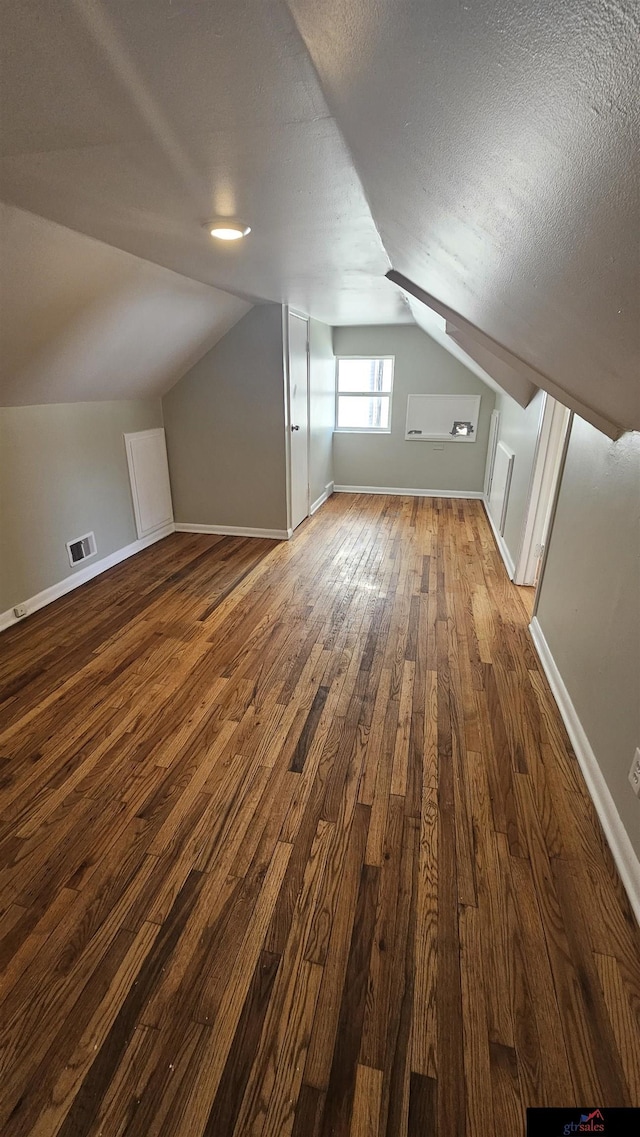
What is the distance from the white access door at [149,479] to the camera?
13.2 feet

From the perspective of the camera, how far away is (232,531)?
462 centimetres

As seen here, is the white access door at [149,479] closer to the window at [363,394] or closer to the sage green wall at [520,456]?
the window at [363,394]

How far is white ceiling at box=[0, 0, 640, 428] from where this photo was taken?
55 cm

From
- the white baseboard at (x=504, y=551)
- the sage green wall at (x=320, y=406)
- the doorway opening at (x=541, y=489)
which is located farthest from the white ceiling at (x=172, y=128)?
the sage green wall at (x=320, y=406)

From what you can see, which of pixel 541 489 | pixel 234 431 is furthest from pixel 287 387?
pixel 541 489

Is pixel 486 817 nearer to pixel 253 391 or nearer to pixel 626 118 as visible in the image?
pixel 626 118

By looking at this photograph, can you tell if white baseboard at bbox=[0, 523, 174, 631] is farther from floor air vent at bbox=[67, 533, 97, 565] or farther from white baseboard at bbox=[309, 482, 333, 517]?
white baseboard at bbox=[309, 482, 333, 517]

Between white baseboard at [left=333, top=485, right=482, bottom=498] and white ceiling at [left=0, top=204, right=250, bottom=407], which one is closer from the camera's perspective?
white ceiling at [left=0, top=204, right=250, bottom=407]

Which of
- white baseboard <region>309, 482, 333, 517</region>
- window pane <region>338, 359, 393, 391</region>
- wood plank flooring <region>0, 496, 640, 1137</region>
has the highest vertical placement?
window pane <region>338, 359, 393, 391</region>

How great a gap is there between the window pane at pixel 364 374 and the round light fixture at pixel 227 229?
4.02 m

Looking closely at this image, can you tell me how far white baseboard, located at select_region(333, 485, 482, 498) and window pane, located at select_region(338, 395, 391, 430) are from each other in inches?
27.4

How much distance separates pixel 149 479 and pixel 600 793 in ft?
12.4

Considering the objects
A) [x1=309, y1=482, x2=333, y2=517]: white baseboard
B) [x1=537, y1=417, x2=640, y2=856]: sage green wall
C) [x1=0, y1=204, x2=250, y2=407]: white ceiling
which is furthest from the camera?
[x1=309, y1=482, x2=333, y2=517]: white baseboard

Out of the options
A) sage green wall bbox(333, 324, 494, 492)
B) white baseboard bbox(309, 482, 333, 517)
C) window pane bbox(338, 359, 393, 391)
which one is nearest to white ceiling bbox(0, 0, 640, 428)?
white baseboard bbox(309, 482, 333, 517)
